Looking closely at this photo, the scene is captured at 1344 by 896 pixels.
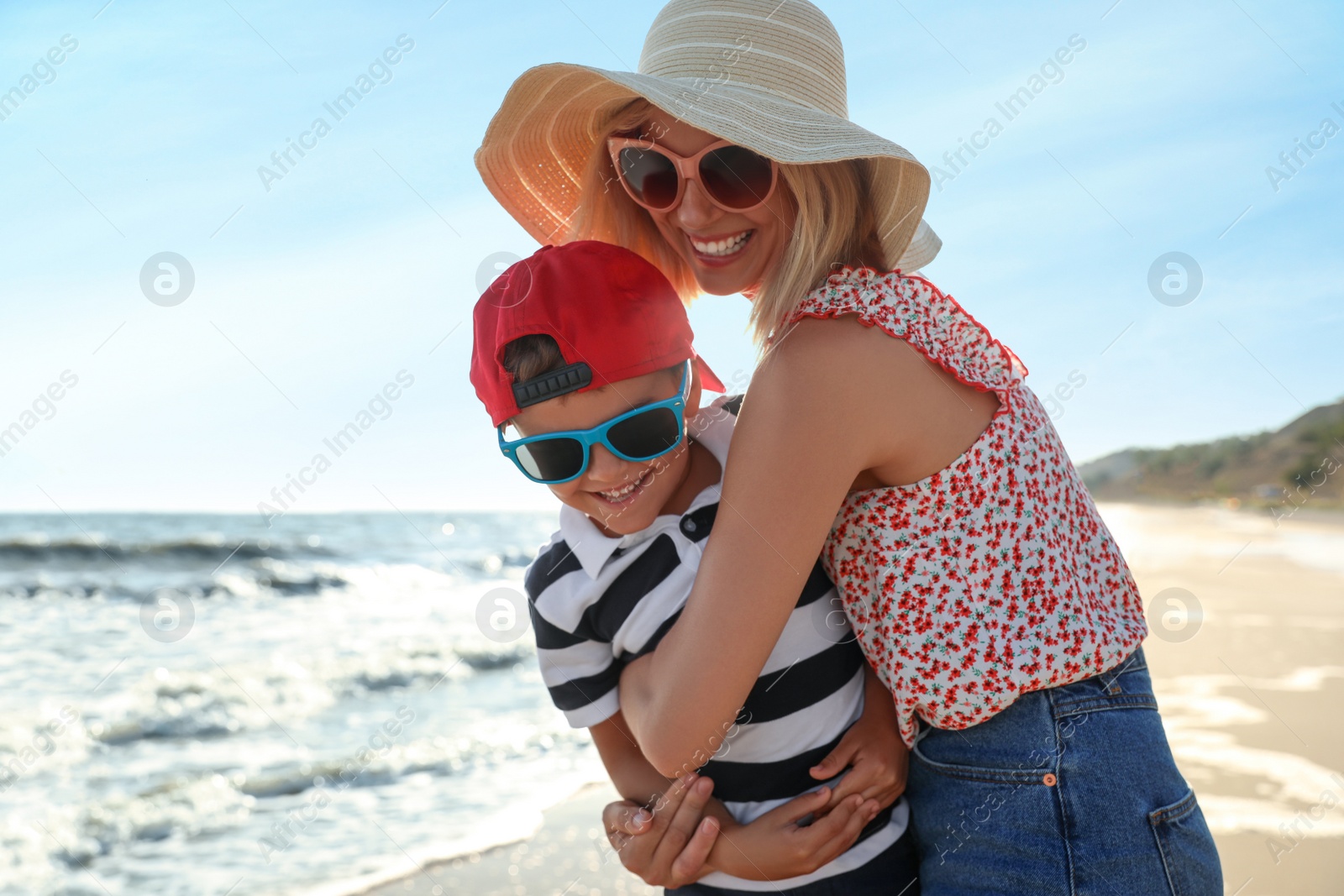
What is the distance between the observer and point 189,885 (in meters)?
3.89

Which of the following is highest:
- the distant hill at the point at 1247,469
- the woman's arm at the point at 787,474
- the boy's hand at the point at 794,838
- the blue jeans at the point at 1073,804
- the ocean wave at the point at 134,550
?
the ocean wave at the point at 134,550

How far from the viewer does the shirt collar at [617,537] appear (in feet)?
5.79

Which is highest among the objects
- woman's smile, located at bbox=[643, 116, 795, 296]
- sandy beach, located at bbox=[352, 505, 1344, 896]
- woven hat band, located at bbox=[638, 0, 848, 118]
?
woven hat band, located at bbox=[638, 0, 848, 118]

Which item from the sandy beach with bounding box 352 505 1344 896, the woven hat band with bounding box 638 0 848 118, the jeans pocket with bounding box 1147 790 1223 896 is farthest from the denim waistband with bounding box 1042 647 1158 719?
the sandy beach with bounding box 352 505 1344 896

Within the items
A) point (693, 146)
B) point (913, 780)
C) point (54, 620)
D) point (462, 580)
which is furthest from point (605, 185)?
point (462, 580)

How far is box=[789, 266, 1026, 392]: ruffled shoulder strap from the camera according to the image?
151cm

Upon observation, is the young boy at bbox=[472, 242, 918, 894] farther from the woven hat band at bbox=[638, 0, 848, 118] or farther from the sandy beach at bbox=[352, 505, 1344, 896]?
the sandy beach at bbox=[352, 505, 1344, 896]

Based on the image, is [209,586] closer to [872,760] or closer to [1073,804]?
[872,760]

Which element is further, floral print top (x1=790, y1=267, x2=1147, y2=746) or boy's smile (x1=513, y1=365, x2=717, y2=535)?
boy's smile (x1=513, y1=365, x2=717, y2=535)

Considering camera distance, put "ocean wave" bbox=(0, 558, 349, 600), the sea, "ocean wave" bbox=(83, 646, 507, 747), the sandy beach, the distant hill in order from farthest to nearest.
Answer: the distant hill, "ocean wave" bbox=(0, 558, 349, 600), "ocean wave" bbox=(83, 646, 507, 747), the sea, the sandy beach

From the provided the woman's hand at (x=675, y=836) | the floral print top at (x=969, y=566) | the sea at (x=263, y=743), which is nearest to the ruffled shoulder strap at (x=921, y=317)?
the floral print top at (x=969, y=566)

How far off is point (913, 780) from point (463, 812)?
3478 mm

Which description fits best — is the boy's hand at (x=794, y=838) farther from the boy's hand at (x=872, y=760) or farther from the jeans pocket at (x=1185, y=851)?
the jeans pocket at (x=1185, y=851)

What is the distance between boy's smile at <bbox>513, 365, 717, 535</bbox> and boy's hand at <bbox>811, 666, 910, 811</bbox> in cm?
55
